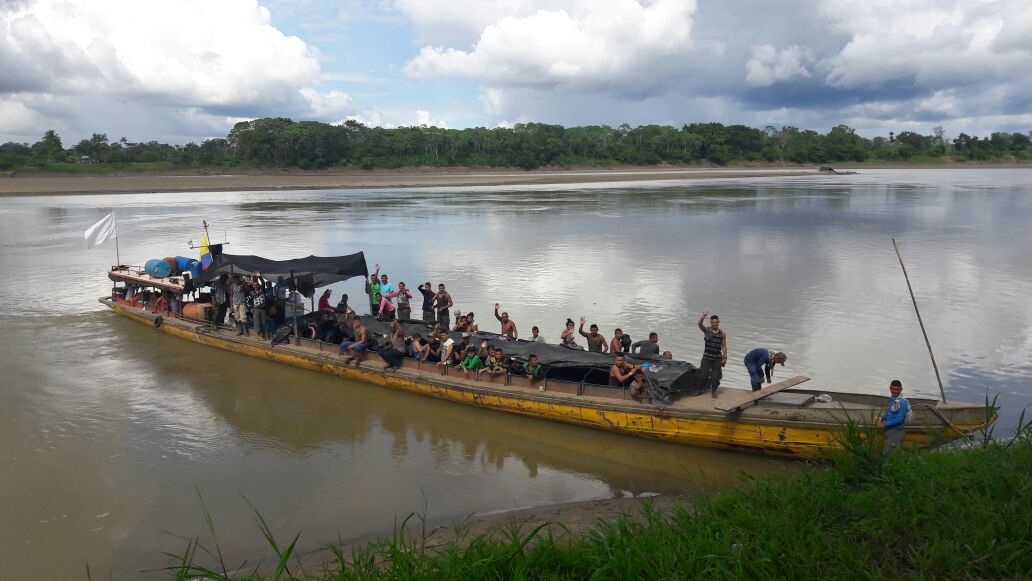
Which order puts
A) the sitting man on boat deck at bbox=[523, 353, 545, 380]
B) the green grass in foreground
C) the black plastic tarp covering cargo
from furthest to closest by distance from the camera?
1. the sitting man on boat deck at bbox=[523, 353, 545, 380]
2. the black plastic tarp covering cargo
3. the green grass in foreground

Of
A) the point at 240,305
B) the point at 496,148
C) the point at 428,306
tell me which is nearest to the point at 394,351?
the point at 428,306

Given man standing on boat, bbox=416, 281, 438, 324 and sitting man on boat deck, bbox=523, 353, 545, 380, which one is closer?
sitting man on boat deck, bbox=523, 353, 545, 380

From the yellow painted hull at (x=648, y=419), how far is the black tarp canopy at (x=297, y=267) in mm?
1885

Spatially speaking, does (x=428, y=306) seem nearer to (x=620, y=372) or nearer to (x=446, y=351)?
(x=446, y=351)

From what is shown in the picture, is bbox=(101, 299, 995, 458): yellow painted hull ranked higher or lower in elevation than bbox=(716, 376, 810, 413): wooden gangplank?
lower

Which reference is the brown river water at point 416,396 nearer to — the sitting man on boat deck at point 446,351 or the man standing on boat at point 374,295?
the sitting man on boat deck at point 446,351

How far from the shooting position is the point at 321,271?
554 inches

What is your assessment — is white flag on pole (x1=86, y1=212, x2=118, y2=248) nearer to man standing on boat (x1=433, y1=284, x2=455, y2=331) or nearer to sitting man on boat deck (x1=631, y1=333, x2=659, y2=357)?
man standing on boat (x1=433, y1=284, x2=455, y2=331)

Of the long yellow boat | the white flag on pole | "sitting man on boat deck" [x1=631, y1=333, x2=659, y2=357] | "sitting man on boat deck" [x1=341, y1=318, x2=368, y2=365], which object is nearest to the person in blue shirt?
the long yellow boat

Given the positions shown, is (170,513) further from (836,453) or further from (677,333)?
(677,333)

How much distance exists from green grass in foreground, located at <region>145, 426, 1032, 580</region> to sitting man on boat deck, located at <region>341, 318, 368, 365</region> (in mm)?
7616

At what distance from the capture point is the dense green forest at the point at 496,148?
7975 cm

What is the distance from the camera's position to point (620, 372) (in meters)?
10.5

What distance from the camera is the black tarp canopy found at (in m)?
14.0
